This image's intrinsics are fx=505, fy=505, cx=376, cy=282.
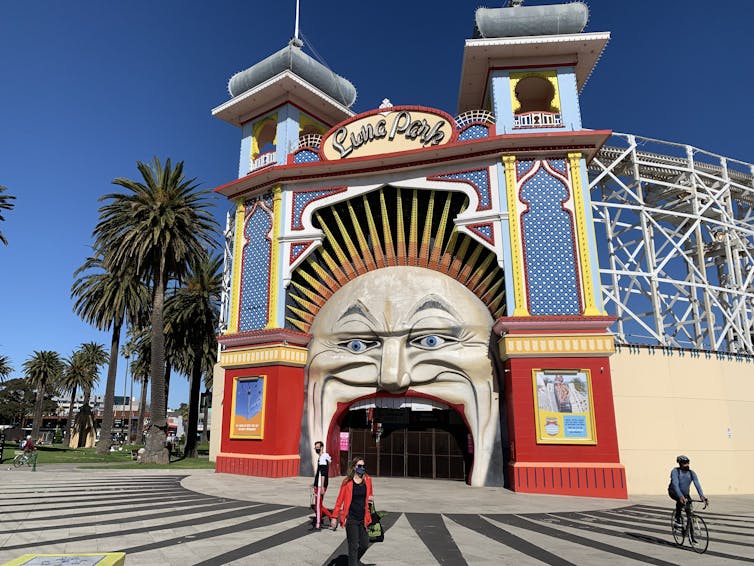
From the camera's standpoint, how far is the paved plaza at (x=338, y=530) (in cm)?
854

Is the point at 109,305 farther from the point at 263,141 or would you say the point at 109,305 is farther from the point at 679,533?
the point at 679,533

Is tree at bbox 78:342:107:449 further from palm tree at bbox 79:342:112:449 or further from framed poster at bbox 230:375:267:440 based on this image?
framed poster at bbox 230:375:267:440

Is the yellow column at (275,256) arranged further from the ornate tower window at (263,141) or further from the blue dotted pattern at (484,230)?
the blue dotted pattern at (484,230)

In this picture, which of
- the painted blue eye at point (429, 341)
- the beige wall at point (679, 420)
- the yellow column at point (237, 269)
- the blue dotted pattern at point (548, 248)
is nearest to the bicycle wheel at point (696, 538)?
the beige wall at point (679, 420)

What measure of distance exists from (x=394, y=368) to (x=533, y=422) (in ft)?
17.8

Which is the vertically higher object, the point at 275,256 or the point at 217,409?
the point at 275,256

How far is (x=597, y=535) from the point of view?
10.5 metres

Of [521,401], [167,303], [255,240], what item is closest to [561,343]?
[521,401]

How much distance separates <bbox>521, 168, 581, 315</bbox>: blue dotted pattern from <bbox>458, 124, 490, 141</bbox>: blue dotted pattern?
2888mm

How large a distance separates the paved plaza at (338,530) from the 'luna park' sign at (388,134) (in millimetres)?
13982

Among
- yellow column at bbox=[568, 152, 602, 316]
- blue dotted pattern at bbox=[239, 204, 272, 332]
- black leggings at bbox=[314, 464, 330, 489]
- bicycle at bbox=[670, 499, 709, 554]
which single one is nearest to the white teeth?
blue dotted pattern at bbox=[239, 204, 272, 332]

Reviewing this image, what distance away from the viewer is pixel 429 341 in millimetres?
19969

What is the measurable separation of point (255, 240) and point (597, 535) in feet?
61.0

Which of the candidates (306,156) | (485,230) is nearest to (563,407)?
(485,230)
